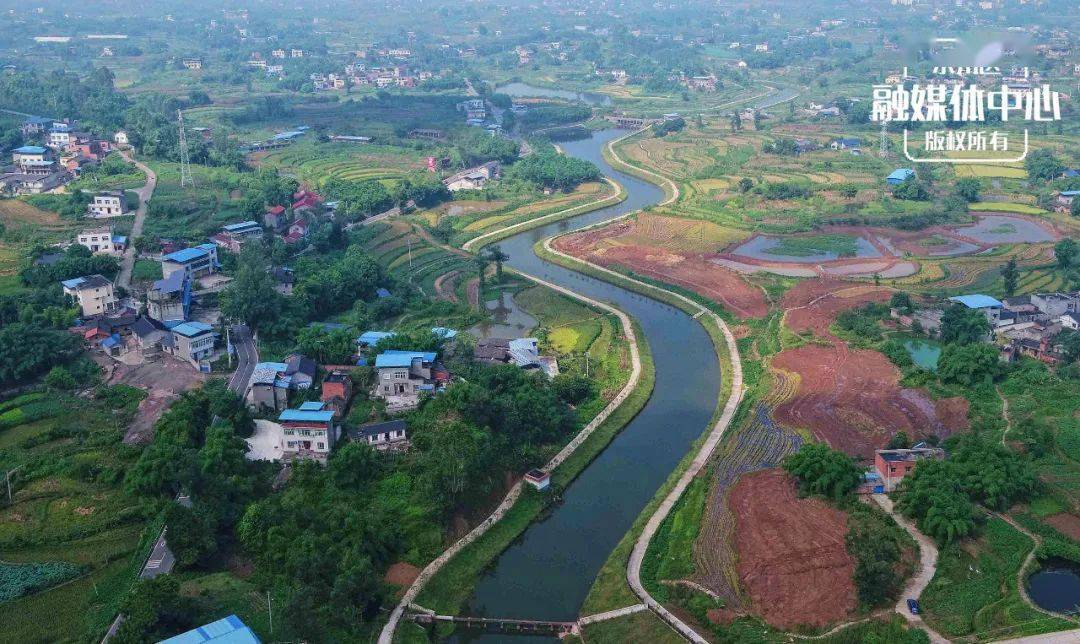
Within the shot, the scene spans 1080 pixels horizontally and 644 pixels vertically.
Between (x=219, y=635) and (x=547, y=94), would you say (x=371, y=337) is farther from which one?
(x=547, y=94)

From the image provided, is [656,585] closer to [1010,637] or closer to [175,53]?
[1010,637]

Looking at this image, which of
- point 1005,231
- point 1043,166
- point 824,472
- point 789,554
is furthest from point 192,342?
point 1043,166

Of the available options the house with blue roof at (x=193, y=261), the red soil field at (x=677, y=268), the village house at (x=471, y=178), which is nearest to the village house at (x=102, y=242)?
the house with blue roof at (x=193, y=261)

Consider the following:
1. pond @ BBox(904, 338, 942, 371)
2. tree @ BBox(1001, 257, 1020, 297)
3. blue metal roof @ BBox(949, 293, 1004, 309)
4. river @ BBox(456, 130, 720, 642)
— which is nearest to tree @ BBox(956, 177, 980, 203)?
tree @ BBox(1001, 257, 1020, 297)

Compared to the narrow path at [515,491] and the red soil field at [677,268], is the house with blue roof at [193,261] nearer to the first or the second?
the narrow path at [515,491]

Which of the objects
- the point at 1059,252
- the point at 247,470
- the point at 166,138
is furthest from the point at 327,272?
the point at 1059,252
